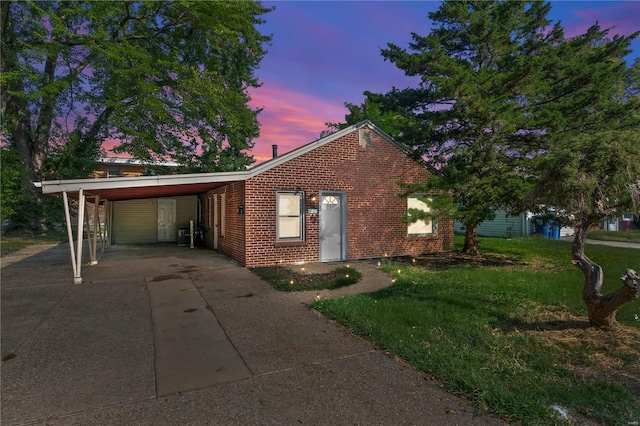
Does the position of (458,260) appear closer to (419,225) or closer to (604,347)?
(419,225)

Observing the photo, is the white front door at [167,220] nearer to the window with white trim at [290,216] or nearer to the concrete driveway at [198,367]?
the window with white trim at [290,216]

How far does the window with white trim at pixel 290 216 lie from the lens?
1070 centimetres

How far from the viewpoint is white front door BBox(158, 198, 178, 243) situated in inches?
773

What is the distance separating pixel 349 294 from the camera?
6918 mm

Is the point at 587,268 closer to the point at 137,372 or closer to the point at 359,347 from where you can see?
the point at 359,347

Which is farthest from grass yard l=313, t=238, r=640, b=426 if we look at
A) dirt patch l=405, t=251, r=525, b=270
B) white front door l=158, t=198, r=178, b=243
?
white front door l=158, t=198, r=178, b=243

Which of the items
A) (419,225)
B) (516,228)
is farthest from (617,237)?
(419,225)

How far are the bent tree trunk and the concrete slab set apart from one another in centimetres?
479

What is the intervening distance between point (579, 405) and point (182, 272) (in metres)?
9.15

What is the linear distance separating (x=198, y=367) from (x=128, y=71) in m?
17.8

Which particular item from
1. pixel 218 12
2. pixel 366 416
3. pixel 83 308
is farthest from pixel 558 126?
pixel 218 12

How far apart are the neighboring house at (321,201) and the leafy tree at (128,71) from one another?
8741 mm

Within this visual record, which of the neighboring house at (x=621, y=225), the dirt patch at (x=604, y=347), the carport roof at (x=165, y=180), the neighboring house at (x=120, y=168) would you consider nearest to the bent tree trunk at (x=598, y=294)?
the dirt patch at (x=604, y=347)

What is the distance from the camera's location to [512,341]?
4352mm
